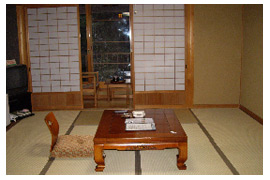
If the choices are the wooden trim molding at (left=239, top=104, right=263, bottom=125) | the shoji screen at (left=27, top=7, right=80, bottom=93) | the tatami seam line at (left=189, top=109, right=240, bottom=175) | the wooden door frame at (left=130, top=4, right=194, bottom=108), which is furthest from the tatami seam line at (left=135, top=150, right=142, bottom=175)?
the shoji screen at (left=27, top=7, right=80, bottom=93)

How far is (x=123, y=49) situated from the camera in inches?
290

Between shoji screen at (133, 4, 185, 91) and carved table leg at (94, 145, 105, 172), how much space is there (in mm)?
3004

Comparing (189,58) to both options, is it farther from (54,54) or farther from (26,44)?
(26,44)

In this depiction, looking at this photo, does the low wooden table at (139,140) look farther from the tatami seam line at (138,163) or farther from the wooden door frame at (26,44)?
the wooden door frame at (26,44)

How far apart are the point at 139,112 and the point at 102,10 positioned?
403cm

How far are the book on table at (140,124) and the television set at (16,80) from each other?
8.80 feet

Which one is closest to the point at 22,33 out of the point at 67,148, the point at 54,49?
the point at 54,49

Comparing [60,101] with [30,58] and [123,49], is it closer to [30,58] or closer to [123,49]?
[30,58]

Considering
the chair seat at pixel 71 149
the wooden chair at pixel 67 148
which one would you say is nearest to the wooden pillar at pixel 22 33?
the wooden chair at pixel 67 148

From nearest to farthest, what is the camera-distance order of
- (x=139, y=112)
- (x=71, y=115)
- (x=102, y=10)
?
1. (x=139, y=112)
2. (x=71, y=115)
3. (x=102, y=10)

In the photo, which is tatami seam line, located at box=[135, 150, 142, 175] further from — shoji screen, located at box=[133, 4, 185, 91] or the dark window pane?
the dark window pane

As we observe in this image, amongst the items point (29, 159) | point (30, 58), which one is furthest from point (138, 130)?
point (30, 58)

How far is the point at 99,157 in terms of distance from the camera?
3.09 m

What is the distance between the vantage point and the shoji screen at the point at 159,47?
5.78 metres
